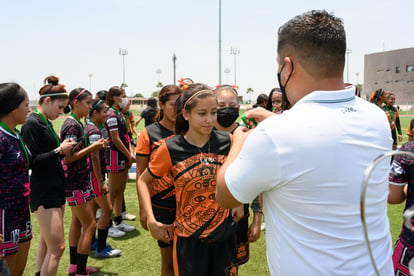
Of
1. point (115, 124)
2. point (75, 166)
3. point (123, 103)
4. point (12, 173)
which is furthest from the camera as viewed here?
point (123, 103)

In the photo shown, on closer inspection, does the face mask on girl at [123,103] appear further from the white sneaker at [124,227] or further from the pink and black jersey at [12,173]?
the pink and black jersey at [12,173]

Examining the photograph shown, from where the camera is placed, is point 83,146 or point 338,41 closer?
point 338,41

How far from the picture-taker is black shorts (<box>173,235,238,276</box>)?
2.49 m

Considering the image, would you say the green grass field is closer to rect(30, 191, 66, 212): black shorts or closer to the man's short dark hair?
rect(30, 191, 66, 212): black shorts

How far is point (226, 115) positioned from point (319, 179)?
2200mm

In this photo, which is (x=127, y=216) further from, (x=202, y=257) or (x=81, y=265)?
(x=202, y=257)

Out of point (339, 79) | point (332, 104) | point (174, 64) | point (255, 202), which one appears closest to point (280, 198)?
point (332, 104)

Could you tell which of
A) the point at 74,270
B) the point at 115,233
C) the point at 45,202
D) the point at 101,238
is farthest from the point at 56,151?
the point at 115,233

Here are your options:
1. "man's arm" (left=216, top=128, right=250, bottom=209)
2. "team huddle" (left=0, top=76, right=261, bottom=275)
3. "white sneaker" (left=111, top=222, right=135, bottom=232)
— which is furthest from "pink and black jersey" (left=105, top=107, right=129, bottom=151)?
"man's arm" (left=216, top=128, right=250, bottom=209)

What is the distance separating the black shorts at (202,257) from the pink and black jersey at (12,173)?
1428 mm

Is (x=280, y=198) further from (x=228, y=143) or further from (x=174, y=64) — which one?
(x=174, y=64)

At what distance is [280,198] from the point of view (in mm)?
1368

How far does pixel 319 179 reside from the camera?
127 cm

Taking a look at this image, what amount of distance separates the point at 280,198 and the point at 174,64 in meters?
64.1
